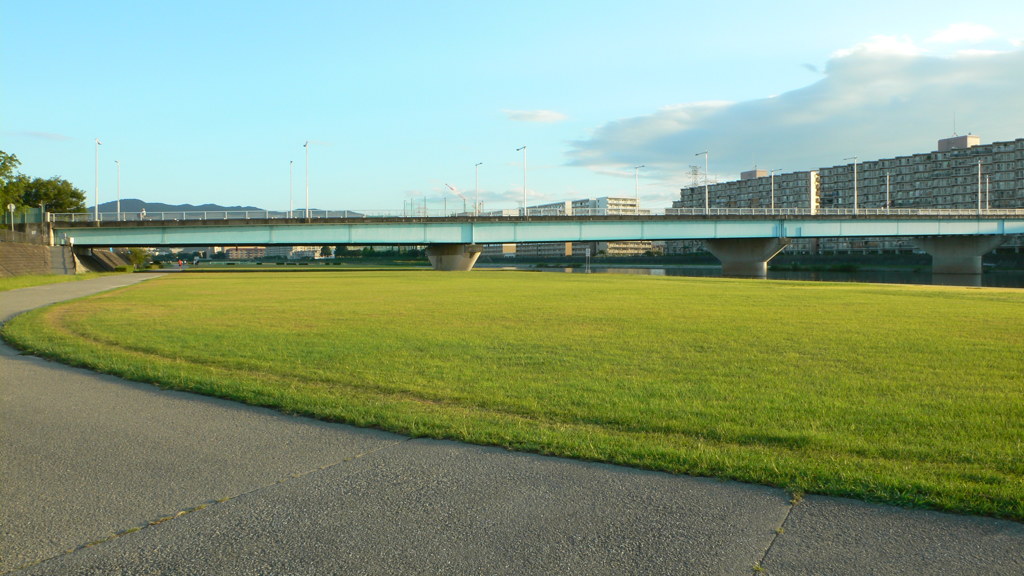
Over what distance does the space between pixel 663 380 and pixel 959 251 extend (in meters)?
84.2

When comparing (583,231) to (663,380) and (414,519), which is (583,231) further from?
(414,519)

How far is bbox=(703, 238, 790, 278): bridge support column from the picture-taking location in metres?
73.8

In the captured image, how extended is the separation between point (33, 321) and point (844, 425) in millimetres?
18718

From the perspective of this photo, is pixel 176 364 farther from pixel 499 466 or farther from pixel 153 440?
pixel 499 466

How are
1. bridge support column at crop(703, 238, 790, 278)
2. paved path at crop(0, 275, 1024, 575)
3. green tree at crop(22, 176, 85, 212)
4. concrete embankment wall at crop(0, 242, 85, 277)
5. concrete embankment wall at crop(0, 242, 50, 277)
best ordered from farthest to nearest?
green tree at crop(22, 176, 85, 212)
bridge support column at crop(703, 238, 790, 278)
concrete embankment wall at crop(0, 242, 85, 277)
concrete embankment wall at crop(0, 242, 50, 277)
paved path at crop(0, 275, 1024, 575)

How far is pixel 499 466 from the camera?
581cm

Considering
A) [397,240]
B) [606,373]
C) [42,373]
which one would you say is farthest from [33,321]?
[397,240]

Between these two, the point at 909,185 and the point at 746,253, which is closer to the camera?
the point at 746,253

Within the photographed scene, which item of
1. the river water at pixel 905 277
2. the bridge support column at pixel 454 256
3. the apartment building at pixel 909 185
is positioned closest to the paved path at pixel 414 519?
the river water at pixel 905 277

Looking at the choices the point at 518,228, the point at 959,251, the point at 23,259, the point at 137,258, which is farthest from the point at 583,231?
the point at 137,258

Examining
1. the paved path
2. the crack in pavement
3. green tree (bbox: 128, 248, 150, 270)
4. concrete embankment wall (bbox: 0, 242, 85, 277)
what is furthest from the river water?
the crack in pavement

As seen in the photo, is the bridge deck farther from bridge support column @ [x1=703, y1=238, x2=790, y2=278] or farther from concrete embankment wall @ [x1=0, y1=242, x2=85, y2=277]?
concrete embankment wall @ [x1=0, y1=242, x2=85, y2=277]

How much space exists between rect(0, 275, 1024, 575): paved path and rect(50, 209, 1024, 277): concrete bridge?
6161 centimetres

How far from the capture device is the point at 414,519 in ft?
15.5
